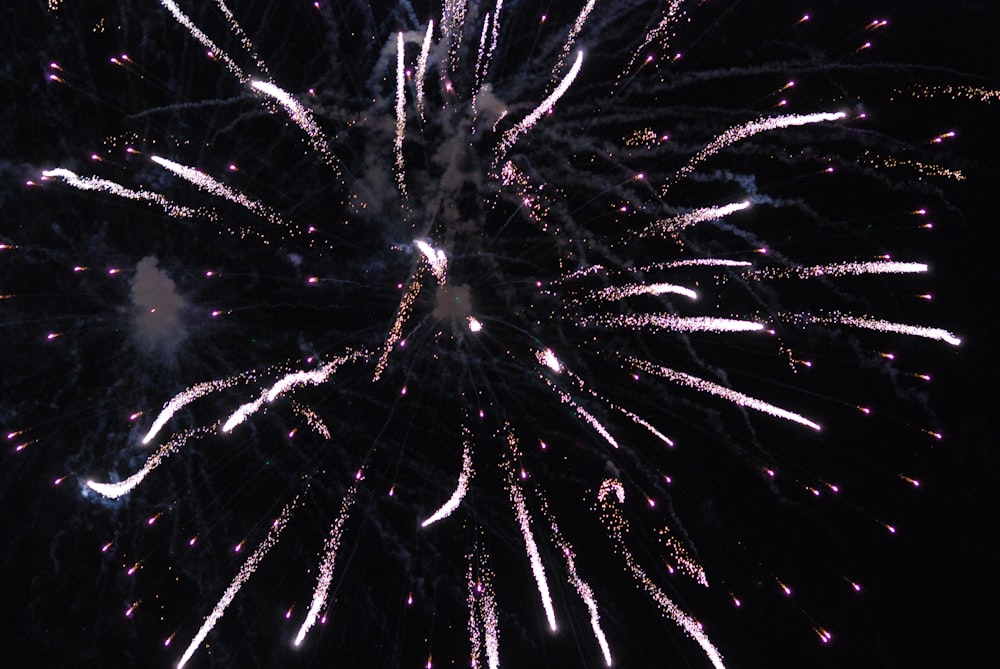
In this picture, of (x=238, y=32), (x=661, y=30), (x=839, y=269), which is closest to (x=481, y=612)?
(x=839, y=269)

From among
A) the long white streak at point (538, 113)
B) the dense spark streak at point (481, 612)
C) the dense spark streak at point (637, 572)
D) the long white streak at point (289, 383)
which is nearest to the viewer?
the long white streak at point (538, 113)

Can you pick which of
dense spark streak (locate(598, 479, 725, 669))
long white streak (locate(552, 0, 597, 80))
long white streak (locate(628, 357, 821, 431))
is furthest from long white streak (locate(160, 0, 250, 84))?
dense spark streak (locate(598, 479, 725, 669))

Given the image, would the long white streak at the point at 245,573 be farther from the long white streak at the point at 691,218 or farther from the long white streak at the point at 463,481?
the long white streak at the point at 691,218

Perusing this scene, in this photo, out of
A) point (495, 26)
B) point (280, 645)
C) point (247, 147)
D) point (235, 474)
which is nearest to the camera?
point (495, 26)

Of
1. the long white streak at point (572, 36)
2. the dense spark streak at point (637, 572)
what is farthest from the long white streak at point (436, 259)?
the dense spark streak at point (637, 572)

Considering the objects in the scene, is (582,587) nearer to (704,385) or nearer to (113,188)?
(704,385)

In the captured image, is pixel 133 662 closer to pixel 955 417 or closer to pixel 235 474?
pixel 235 474

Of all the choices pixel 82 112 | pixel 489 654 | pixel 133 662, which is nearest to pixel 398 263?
pixel 82 112
